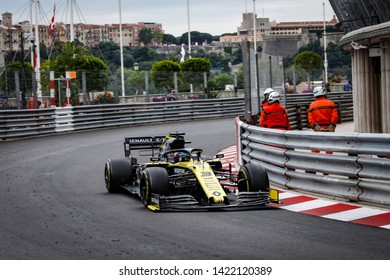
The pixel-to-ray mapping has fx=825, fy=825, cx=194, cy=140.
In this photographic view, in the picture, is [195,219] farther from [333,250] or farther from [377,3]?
[377,3]

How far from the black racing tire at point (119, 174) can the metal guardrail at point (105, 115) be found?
43.3 feet

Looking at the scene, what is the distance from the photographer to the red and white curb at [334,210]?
9.27 m

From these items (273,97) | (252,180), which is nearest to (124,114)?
(273,97)

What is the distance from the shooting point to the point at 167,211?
32.9ft

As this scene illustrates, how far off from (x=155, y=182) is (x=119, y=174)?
1.86m

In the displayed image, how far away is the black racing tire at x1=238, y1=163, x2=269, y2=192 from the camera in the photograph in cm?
1057

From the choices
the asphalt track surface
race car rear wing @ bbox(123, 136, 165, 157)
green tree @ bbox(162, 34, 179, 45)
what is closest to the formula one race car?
the asphalt track surface

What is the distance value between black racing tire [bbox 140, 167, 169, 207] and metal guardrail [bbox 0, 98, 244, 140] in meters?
15.0

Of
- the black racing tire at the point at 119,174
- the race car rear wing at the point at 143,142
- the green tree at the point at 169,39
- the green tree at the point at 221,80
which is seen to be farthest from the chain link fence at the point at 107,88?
the green tree at the point at 169,39

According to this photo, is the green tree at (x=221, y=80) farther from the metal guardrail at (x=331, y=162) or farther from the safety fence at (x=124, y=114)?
the metal guardrail at (x=331, y=162)

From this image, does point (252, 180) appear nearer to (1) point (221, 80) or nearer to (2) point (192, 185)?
(2) point (192, 185)

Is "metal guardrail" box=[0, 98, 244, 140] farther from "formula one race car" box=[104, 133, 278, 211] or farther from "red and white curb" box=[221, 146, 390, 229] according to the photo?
"red and white curb" box=[221, 146, 390, 229]

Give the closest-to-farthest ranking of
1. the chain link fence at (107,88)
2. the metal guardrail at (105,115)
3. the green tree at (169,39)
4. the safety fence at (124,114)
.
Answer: the metal guardrail at (105,115), the safety fence at (124,114), the chain link fence at (107,88), the green tree at (169,39)

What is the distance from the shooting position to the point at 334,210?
10.1 metres
